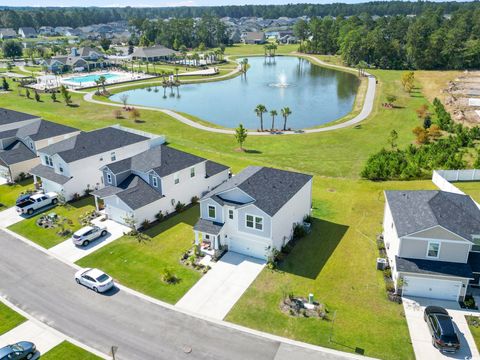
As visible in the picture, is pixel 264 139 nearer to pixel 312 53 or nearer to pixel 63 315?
pixel 63 315

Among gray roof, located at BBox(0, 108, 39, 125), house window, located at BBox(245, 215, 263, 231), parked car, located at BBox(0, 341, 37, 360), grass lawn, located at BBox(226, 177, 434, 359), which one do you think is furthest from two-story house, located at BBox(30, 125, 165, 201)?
grass lawn, located at BBox(226, 177, 434, 359)

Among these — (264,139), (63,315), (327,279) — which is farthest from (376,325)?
(264,139)

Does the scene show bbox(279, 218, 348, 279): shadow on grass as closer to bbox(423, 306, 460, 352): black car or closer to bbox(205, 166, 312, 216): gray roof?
bbox(205, 166, 312, 216): gray roof

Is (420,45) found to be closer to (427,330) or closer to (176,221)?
(176,221)

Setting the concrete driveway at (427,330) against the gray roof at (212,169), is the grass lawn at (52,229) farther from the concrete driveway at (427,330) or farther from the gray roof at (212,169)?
the concrete driveway at (427,330)

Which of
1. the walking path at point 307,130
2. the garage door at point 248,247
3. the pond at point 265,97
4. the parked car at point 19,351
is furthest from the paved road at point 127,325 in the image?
the pond at point 265,97

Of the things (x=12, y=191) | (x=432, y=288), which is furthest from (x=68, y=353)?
(x=12, y=191)

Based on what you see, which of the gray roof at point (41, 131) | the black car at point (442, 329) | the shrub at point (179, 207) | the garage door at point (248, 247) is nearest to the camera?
the black car at point (442, 329)
